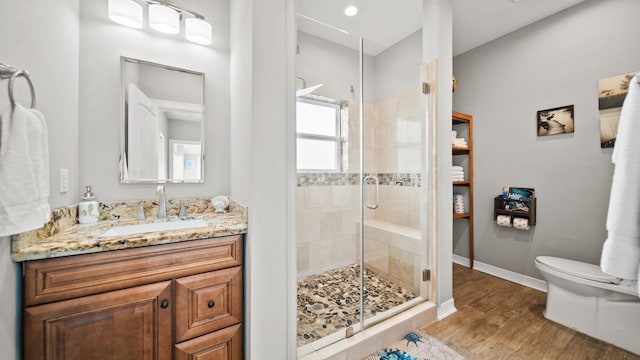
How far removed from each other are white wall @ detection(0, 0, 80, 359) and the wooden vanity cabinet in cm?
5

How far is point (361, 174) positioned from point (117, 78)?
185 centimetres

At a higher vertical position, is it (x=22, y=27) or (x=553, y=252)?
(x=22, y=27)

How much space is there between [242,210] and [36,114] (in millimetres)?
895

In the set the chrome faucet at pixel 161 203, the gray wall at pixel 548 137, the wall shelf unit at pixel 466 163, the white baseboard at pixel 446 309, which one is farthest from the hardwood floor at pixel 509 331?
the chrome faucet at pixel 161 203

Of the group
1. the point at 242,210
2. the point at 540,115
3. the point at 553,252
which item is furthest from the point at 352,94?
the point at 553,252

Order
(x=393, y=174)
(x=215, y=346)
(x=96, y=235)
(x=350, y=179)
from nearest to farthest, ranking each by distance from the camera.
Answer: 1. (x=96, y=235)
2. (x=215, y=346)
3. (x=350, y=179)
4. (x=393, y=174)

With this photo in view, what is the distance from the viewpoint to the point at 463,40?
2.77 m

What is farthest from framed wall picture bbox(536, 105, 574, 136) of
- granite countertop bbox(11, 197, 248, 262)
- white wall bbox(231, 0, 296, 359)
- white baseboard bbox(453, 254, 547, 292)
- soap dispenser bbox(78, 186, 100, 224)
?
soap dispenser bbox(78, 186, 100, 224)

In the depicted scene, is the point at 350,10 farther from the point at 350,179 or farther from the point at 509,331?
the point at 509,331

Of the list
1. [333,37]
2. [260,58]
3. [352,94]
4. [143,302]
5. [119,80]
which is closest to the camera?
[143,302]

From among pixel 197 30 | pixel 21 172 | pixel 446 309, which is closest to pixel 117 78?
pixel 197 30

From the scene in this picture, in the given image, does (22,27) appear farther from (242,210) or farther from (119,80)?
(242,210)

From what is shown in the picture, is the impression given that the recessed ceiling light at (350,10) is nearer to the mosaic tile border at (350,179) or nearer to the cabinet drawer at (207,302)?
the mosaic tile border at (350,179)

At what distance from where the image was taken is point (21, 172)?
788 millimetres
